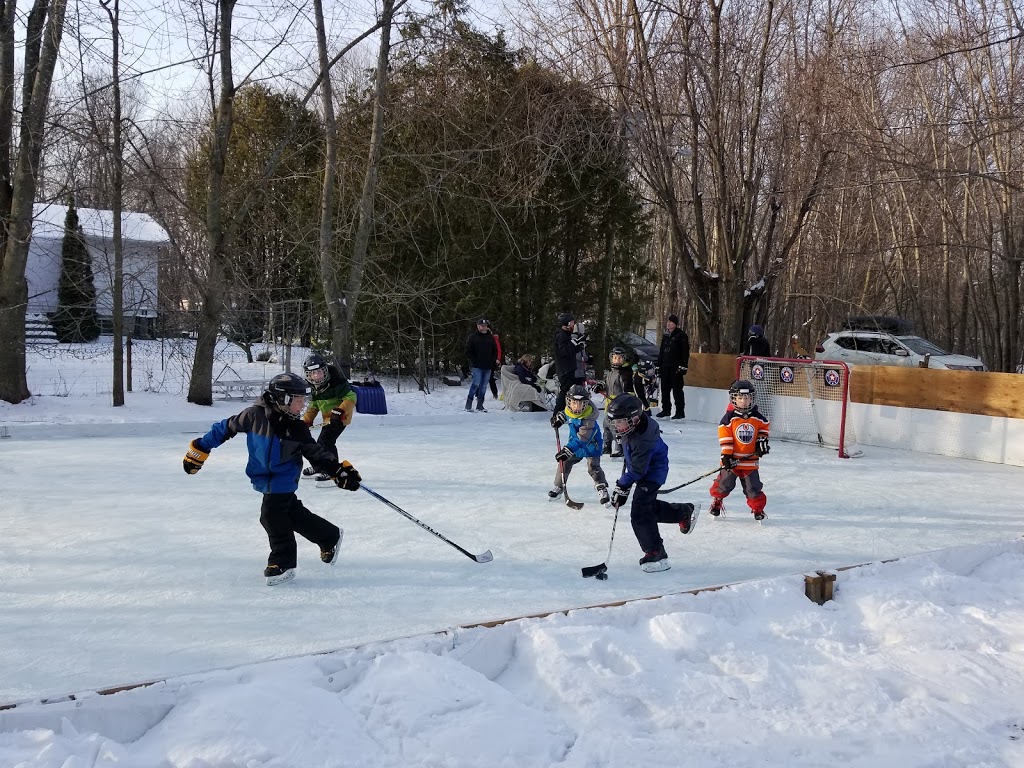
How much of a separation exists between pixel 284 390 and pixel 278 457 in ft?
1.41

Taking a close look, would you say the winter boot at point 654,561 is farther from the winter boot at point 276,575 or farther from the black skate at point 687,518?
the winter boot at point 276,575

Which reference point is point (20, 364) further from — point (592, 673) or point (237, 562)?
point (592, 673)

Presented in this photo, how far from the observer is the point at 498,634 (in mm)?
3902

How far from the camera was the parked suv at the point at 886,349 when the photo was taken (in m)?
17.9

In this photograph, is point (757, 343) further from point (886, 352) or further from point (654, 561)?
point (654, 561)

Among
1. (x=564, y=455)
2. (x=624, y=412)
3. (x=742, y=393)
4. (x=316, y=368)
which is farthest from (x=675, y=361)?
(x=624, y=412)

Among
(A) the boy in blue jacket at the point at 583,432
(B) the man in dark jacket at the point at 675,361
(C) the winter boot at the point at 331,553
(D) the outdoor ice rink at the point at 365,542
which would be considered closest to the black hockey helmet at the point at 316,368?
(D) the outdoor ice rink at the point at 365,542

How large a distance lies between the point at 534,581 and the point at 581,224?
1583cm

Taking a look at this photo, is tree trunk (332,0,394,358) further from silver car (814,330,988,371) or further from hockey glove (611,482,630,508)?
hockey glove (611,482,630,508)

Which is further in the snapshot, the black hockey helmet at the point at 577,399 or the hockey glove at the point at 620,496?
the black hockey helmet at the point at 577,399

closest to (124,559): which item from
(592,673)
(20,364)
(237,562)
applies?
(237,562)

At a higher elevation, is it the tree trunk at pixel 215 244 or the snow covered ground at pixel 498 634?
the tree trunk at pixel 215 244

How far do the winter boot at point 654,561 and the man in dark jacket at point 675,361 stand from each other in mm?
8527

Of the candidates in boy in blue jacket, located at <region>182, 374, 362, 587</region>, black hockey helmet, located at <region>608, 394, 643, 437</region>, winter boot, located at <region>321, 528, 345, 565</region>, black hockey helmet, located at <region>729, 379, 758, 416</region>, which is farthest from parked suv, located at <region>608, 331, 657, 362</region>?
boy in blue jacket, located at <region>182, 374, 362, 587</region>
